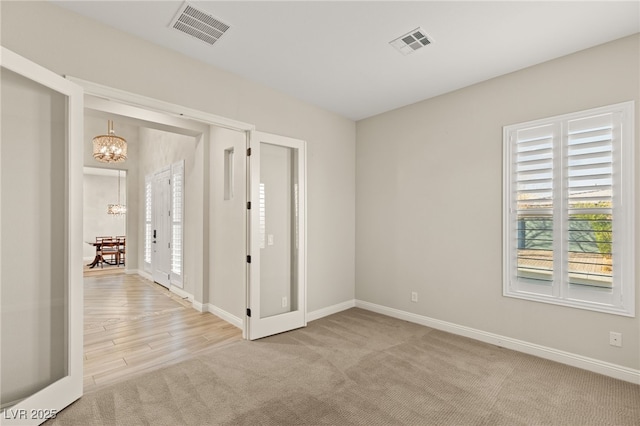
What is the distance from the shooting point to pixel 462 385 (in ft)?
8.43

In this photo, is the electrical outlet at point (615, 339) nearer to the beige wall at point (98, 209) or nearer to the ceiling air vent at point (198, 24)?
the ceiling air vent at point (198, 24)

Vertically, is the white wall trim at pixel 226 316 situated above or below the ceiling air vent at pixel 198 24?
below

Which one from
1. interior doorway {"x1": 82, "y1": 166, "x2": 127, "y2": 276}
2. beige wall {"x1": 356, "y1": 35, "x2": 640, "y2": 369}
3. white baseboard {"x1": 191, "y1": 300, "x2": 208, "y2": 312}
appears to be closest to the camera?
beige wall {"x1": 356, "y1": 35, "x2": 640, "y2": 369}

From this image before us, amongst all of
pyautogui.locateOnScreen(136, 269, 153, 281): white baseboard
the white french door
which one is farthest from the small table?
the white french door

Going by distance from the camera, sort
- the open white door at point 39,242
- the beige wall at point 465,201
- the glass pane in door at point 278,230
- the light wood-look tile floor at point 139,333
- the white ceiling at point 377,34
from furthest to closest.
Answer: the glass pane in door at point 278,230, the light wood-look tile floor at point 139,333, the beige wall at point 465,201, the white ceiling at point 377,34, the open white door at point 39,242

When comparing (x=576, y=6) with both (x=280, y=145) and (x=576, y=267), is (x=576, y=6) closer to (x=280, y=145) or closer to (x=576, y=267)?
(x=576, y=267)

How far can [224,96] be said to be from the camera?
332cm

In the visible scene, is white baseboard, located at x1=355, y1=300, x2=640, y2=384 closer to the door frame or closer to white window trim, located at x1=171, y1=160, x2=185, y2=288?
→ the door frame

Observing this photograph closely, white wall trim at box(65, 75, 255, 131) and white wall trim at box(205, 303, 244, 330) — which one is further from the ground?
white wall trim at box(65, 75, 255, 131)

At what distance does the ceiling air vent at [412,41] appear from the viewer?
8.61ft

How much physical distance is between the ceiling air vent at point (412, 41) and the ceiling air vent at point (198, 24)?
Answer: 59.0 inches

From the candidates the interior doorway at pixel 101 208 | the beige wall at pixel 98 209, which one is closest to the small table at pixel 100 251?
the interior doorway at pixel 101 208

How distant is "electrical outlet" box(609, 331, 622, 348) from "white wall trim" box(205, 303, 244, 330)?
148 inches

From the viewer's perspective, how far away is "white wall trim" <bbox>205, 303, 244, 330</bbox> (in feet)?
13.2
